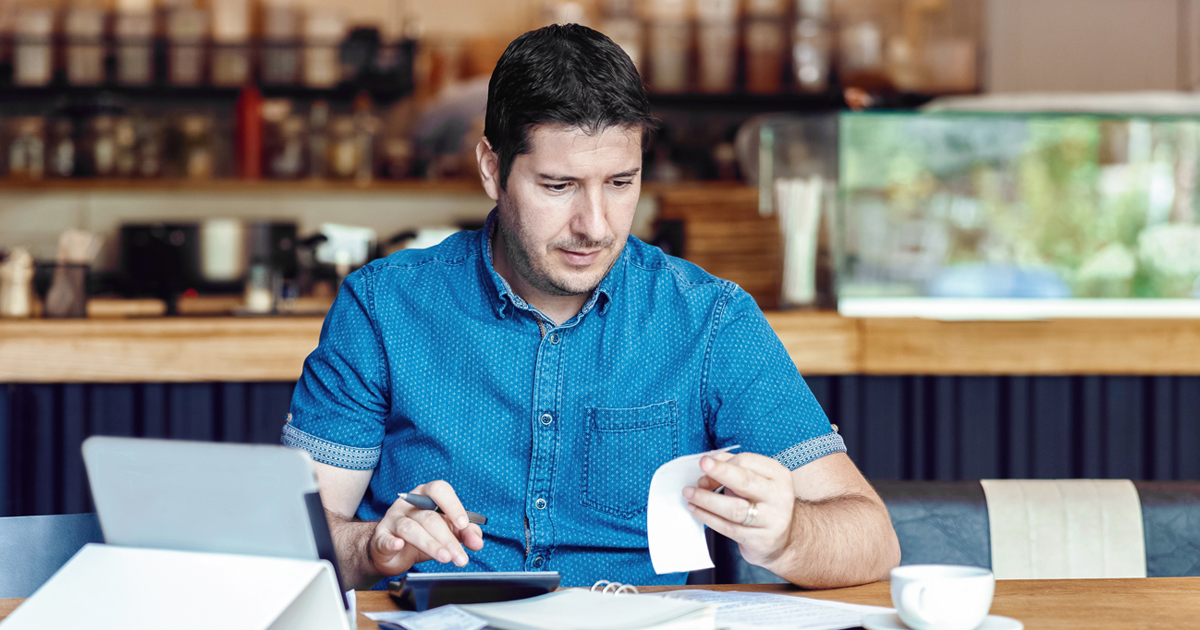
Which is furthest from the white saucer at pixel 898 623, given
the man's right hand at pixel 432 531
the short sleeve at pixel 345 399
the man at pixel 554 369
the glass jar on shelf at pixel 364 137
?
the glass jar on shelf at pixel 364 137

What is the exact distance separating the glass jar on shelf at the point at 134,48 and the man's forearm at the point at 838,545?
353cm

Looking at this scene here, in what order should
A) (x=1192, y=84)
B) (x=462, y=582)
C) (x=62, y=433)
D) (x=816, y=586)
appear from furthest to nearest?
(x=1192, y=84)
(x=62, y=433)
(x=816, y=586)
(x=462, y=582)

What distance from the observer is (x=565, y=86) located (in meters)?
1.27

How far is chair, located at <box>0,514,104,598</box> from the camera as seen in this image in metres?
1.17

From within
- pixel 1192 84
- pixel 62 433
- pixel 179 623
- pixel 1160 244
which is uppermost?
pixel 1192 84

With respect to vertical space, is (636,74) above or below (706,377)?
above

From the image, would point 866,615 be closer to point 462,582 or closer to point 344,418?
point 462,582

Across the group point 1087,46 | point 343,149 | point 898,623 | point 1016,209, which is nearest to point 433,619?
point 898,623

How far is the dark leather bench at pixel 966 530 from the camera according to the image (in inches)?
54.9

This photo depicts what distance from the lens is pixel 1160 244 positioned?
2.55 meters

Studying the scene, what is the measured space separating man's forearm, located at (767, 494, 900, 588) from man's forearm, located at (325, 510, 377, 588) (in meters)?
0.43

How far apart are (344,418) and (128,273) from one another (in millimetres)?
2466

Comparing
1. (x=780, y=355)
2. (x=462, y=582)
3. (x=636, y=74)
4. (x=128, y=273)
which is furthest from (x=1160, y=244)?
(x=128, y=273)

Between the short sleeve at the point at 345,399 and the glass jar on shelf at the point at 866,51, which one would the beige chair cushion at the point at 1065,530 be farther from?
the glass jar on shelf at the point at 866,51
